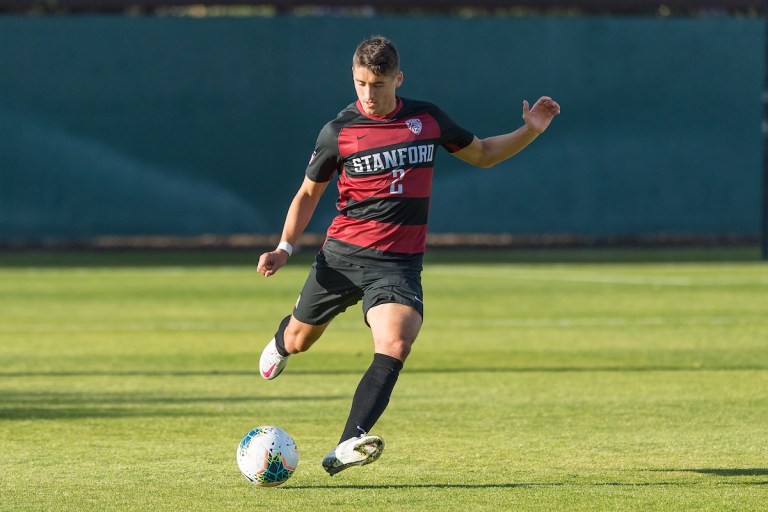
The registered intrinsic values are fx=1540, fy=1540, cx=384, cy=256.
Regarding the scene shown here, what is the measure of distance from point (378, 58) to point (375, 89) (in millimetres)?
258

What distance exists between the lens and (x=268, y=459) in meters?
7.57

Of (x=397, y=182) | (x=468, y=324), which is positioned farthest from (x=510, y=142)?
(x=468, y=324)

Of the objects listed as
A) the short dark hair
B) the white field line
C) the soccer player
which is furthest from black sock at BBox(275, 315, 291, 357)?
the white field line

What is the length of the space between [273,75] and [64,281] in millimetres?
9529

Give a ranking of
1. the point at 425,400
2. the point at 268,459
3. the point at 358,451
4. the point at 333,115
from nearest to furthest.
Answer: the point at 358,451 < the point at 268,459 < the point at 425,400 < the point at 333,115

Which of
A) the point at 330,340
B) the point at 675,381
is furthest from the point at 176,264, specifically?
the point at 675,381

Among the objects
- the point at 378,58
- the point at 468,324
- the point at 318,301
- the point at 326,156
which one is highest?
the point at 378,58

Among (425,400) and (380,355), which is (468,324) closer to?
(425,400)

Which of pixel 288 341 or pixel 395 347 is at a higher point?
pixel 395 347

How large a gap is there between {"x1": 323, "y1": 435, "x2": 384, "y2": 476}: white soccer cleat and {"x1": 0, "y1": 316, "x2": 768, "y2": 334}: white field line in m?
9.19

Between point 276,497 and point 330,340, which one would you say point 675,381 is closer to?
point 330,340

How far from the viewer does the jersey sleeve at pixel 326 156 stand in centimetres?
842

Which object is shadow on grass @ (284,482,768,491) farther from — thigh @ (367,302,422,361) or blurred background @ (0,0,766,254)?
blurred background @ (0,0,766,254)

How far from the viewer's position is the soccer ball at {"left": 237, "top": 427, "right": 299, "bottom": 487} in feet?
24.8
